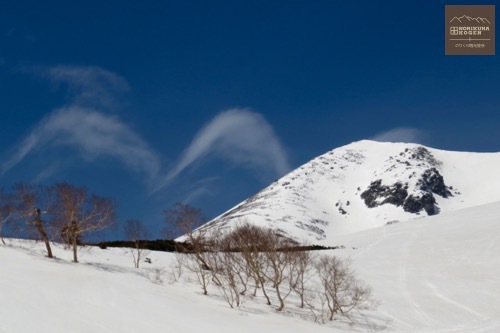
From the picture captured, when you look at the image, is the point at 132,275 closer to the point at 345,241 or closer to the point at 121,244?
the point at 121,244

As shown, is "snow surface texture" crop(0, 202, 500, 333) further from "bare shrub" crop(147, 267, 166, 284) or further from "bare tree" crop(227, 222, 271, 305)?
"bare tree" crop(227, 222, 271, 305)

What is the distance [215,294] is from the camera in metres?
43.8

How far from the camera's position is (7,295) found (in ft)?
94.8

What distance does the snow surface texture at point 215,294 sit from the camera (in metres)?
28.8

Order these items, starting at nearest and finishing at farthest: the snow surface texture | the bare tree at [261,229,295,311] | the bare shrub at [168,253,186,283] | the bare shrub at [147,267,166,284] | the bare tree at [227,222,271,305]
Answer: the snow surface texture < the bare shrub at [147,267,166,284] < the bare tree at [261,229,295,311] < the bare tree at [227,222,271,305] < the bare shrub at [168,253,186,283]

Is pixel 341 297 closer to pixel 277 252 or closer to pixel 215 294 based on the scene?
pixel 277 252

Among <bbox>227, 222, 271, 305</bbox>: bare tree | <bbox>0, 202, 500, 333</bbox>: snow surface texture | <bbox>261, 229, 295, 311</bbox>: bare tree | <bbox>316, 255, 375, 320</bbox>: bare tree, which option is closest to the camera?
<bbox>0, 202, 500, 333</bbox>: snow surface texture

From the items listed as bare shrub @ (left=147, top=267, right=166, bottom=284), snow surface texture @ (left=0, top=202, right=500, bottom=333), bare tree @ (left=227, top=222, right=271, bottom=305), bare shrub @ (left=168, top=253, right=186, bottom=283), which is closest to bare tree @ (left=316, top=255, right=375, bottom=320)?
snow surface texture @ (left=0, top=202, right=500, bottom=333)

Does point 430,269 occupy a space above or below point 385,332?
above

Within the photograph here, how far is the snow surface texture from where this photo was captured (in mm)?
28828

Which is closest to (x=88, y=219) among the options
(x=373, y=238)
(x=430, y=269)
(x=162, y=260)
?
(x=162, y=260)

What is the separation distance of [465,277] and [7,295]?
146 ft

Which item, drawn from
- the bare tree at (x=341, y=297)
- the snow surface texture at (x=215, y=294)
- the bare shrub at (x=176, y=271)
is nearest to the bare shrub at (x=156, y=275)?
the snow surface texture at (x=215, y=294)

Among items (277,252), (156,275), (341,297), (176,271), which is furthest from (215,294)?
(341,297)
